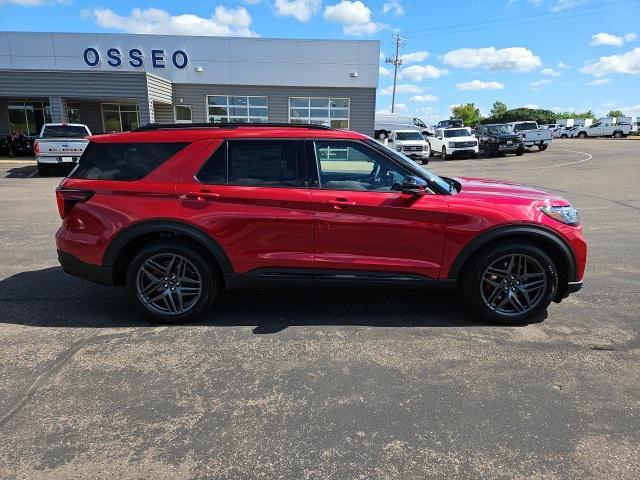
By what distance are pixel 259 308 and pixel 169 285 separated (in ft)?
2.94

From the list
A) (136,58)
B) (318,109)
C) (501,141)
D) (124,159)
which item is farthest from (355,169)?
(501,141)

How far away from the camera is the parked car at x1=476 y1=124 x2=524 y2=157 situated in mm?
28234

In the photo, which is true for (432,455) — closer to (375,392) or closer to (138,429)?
(375,392)

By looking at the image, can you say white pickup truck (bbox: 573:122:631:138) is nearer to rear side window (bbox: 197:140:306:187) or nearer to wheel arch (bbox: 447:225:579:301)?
wheel arch (bbox: 447:225:579:301)

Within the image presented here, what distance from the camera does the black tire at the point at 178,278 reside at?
4195 mm

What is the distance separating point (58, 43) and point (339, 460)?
2840 centimetres

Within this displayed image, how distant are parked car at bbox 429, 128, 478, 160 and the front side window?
25.2m

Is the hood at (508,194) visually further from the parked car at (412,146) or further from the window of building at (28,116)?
the window of building at (28,116)

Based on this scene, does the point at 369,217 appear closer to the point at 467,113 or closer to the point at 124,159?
the point at 124,159

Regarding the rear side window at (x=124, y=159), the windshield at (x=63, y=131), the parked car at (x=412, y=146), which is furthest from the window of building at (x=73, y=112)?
the rear side window at (x=124, y=159)

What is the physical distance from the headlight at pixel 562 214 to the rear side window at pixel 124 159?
10.4 feet

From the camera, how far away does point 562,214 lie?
Answer: 4.18 meters

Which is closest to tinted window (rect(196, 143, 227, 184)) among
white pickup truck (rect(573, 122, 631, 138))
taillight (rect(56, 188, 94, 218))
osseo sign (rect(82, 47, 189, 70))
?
taillight (rect(56, 188, 94, 218))

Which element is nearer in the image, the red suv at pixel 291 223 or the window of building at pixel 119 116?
the red suv at pixel 291 223
